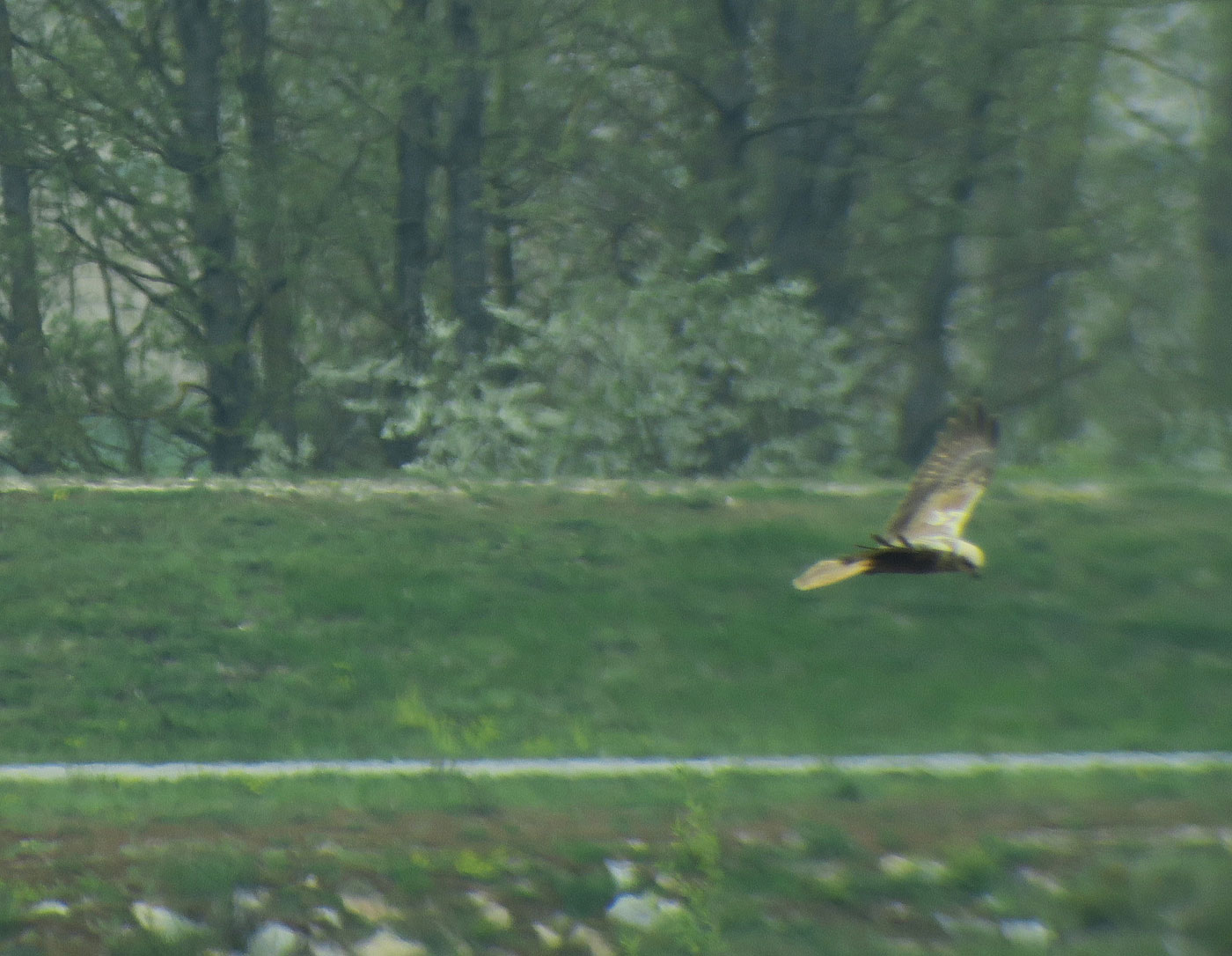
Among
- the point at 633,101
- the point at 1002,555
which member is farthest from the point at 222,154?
the point at 1002,555

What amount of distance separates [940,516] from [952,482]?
1.29 ft

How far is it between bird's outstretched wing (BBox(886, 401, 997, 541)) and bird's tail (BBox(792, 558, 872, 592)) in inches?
23.3

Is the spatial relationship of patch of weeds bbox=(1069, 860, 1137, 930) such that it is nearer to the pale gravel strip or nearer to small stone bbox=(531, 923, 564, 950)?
small stone bbox=(531, 923, 564, 950)

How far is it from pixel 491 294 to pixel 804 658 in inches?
439

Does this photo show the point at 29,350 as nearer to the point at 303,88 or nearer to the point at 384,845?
the point at 303,88

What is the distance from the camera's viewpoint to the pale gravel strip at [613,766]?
28.7 ft

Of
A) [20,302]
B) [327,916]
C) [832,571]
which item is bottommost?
[327,916]

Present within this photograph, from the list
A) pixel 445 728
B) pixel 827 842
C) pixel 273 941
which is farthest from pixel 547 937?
pixel 445 728

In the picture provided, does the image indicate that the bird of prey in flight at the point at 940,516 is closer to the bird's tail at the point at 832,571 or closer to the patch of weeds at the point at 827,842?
the bird's tail at the point at 832,571

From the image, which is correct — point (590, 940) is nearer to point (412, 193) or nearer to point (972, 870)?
point (972, 870)

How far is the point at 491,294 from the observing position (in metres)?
21.2

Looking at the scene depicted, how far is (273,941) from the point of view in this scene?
5.89m

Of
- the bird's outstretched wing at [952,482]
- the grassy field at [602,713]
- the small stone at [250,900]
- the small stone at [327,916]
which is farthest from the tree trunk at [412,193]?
the small stone at [327,916]

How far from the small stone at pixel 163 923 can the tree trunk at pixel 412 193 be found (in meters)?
13.1
